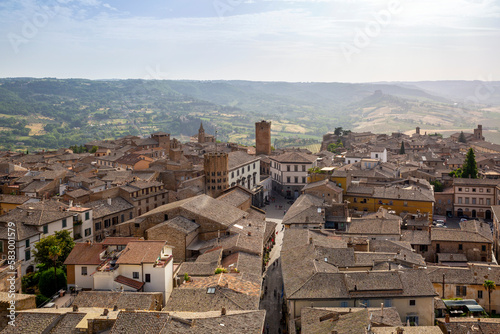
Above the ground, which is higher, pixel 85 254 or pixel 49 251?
pixel 85 254

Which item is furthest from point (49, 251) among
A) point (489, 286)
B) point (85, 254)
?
point (489, 286)

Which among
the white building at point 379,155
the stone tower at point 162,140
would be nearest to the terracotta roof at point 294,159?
the white building at point 379,155

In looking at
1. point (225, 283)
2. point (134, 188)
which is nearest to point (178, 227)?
point (225, 283)

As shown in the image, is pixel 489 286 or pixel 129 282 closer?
pixel 129 282

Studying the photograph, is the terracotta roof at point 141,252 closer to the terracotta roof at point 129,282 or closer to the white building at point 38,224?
the terracotta roof at point 129,282

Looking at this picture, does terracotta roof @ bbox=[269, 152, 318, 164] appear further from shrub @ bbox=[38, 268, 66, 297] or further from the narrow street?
shrub @ bbox=[38, 268, 66, 297]

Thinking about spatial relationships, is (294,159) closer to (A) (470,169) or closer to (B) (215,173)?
(B) (215,173)

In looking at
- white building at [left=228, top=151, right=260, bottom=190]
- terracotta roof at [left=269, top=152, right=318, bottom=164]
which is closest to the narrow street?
white building at [left=228, top=151, right=260, bottom=190]
